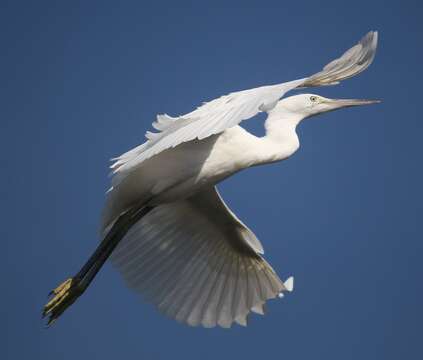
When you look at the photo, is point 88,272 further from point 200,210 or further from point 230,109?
point 230,109

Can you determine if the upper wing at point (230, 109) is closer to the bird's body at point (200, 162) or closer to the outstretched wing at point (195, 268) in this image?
the bird's body at point (200, 162)

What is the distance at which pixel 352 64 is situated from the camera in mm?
8180

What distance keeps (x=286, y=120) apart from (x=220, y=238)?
6.49ft

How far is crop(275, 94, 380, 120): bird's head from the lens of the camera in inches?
362

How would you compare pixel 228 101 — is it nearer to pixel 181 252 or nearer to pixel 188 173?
pixel 188 173

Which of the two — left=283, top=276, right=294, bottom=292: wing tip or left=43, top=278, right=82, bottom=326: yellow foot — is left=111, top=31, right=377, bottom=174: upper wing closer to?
left=43, top=278, right=82, bottom=326: yellow foot

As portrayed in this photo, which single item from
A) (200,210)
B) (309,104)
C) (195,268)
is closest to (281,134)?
(309,104)

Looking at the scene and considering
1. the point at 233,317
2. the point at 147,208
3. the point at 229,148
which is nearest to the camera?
the point at 229,148

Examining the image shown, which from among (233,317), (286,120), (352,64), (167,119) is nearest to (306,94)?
(286,120)

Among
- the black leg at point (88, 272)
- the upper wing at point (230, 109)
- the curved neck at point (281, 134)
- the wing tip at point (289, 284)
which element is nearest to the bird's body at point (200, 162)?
the curved neck at point (281, 134)

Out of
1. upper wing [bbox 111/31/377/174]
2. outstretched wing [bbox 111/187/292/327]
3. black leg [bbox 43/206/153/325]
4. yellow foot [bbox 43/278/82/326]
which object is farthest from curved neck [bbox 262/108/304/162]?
yellow foot [bbox 43/278/82/326]

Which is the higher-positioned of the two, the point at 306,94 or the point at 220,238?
the point at 306,94

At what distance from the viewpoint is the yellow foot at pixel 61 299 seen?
29.2ft

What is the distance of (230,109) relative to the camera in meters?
7.28
